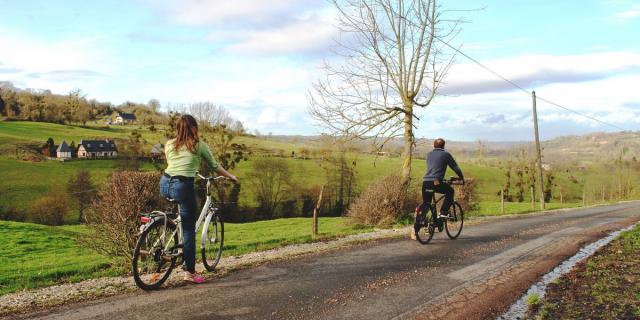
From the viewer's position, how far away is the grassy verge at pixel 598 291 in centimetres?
580

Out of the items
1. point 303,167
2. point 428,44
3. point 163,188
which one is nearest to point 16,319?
point 163,188

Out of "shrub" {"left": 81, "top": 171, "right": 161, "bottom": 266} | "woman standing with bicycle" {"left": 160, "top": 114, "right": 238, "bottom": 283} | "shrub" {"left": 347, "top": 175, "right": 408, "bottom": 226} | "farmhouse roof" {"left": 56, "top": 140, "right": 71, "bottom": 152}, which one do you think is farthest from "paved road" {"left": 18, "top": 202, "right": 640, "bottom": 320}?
"farmhouse roof" {"left": 56, "top": 140, "right": 71, "bottom": 152}

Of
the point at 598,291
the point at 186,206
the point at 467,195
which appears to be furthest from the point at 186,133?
the point at 467,195

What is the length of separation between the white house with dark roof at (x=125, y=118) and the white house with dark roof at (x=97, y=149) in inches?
1334

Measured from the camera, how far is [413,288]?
6848 mm

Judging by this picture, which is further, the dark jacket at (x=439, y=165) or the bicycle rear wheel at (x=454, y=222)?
the bicycle rear wheel at (x=454, y=222)

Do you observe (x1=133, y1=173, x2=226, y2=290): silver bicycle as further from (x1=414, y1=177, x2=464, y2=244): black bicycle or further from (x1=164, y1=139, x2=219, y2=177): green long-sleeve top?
(x1=414, y1=177, x2=464, y2=244): black bicycle

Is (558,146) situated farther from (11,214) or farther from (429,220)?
(429,220)

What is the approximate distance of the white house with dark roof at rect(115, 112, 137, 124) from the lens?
104731 millimetres

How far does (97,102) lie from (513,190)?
332 feet

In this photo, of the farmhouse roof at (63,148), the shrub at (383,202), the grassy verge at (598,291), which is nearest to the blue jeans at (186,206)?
A: the grassy verge at (598,291)

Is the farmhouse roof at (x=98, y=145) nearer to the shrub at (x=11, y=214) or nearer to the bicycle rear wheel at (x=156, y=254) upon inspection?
the shrub at (x=11, y=214)

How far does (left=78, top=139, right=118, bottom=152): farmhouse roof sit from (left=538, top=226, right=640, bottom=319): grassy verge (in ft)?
230

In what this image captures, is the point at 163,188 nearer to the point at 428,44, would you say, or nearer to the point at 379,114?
the point at 379,114
